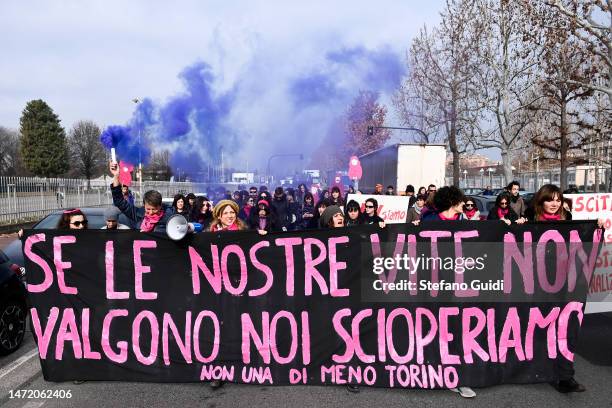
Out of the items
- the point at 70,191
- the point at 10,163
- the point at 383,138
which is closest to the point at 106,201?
the point at 70,191

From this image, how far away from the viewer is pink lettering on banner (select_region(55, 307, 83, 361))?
14.1ft

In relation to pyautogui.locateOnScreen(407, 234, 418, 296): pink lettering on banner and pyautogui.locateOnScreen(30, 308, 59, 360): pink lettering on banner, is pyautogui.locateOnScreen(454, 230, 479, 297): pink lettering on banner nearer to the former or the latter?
pyautogui.locateOnScreen(407, 234, 418, 296): pink lettering on banner

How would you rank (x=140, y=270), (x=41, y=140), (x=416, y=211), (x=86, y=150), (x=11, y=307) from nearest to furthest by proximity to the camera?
(x=140, y=270)
(x=11, y=307)
(x=416, y=211)
(x=41, y=140)
(x=86, y=150)

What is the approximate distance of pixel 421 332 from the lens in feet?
13.6

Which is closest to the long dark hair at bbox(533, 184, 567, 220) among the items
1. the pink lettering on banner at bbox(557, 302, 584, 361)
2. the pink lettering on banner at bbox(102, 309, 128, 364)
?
the pink lettering on banner at bbox(557, 302, 584, 361)

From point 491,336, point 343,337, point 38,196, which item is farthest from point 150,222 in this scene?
point 38,196

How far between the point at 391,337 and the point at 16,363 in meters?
3.62

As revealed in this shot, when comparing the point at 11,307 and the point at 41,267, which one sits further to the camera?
the point at 11,307

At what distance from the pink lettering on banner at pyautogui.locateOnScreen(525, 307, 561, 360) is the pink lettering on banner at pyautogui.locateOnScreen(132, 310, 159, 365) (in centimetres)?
305

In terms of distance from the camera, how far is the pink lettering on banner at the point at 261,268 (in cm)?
424

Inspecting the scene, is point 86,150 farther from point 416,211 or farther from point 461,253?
point 461,253

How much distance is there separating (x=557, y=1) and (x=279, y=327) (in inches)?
493

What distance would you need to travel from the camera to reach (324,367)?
4.14 metres

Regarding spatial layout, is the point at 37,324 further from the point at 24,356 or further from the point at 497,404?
the point at 497,404
